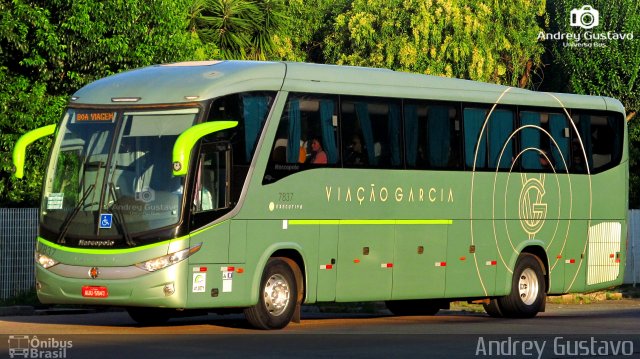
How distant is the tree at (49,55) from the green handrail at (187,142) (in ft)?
43.7

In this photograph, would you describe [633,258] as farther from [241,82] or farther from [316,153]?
[241,82]

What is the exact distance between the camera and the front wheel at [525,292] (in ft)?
78.0

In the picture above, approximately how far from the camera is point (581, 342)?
17062mm

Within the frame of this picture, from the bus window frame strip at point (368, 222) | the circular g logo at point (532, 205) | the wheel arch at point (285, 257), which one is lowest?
the wheel arch at point (285, 257)

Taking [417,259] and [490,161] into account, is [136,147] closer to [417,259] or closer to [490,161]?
[417,259]

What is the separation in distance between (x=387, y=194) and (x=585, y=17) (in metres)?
44.0

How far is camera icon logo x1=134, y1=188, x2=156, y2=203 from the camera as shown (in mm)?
17781

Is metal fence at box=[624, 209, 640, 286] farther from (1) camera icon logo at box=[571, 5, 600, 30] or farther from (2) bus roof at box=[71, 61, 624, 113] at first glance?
(1) camera icon logo at box=[571, 5, 600, 30]

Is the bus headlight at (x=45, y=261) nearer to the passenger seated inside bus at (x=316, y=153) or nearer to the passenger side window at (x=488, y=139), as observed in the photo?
the passenger seated inside bus at (x=316, y=153)

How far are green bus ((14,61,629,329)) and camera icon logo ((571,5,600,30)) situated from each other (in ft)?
124

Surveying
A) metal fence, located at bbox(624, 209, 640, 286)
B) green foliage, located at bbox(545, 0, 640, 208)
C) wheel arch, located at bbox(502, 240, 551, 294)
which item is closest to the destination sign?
wheel arch, located at bbox(502, 240, 551, 294)

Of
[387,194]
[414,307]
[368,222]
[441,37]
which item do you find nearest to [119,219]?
[368,222]

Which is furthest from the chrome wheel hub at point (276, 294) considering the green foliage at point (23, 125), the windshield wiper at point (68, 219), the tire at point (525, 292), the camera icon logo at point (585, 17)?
the camera icon logo at point (585, 17)

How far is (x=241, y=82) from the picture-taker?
1877cm
